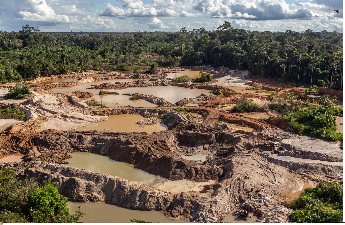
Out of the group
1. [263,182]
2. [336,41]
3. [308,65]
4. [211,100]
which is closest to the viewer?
[263,182]

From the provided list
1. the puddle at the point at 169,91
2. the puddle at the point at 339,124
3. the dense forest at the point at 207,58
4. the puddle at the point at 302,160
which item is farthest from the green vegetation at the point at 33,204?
the dense forest at the point at 207,58

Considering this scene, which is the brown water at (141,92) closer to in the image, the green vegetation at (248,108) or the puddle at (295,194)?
the green vegetation at (248,108)

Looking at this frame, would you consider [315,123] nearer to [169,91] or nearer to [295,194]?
[295,194]

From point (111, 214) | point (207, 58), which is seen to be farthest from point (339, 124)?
point (207, 58)

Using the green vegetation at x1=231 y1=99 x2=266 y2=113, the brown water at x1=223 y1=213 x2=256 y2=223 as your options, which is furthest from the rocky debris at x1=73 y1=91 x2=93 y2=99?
the brown water at x1=223 y1=213 x2=256 y2=223

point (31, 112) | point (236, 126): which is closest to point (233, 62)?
point (236, 126)

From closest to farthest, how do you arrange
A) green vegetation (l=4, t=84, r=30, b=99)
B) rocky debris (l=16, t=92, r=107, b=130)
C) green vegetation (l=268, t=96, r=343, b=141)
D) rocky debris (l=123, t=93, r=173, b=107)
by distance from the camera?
green vegetation (l=268, t=96, r=343, b=141) → rocky debris (l=16, t=92, r=107, b=130) → rocky debris (l=123, t=93, r=173, b=107) → green vegetation (l=4, t=84, r=30, b=99)

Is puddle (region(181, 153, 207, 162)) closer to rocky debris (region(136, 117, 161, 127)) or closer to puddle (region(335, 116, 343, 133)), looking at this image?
rocky debris (region(136, 117, 161, 127))

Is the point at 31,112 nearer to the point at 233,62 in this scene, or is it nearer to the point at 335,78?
the point at 335,78
